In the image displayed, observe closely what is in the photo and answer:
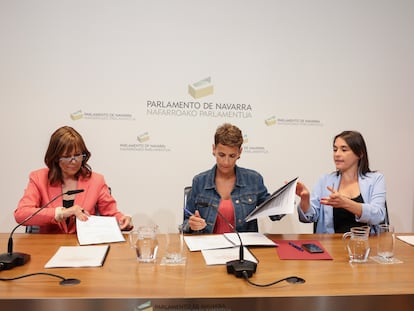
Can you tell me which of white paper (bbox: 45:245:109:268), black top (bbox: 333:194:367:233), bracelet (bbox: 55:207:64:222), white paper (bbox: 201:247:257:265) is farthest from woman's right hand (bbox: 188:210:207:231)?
black top (bbox: 333:194:367:233)

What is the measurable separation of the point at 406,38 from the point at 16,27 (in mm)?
3837

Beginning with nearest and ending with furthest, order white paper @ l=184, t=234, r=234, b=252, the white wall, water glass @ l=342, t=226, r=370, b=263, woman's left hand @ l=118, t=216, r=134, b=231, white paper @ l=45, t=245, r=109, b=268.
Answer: white paper @ l=45, t=245, r=109, b=268, water glass @ l=342, t=226, r=370, b=263, white paper @ l=184, t=234, r=234, b=252, woman's left hand @ l=118, t=216, r=134, b=231, the white wall

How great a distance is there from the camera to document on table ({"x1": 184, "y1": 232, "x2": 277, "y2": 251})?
1.93 meters

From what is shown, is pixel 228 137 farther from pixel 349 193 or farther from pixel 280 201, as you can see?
pixel 349 193

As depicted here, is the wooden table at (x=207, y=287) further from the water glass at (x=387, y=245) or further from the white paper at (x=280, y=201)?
the white paper at (x=280, y=201)

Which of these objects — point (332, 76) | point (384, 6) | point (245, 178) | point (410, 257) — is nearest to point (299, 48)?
point (332, 76)

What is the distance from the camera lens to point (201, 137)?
371 cm

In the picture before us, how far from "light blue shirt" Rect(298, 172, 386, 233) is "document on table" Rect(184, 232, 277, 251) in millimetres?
522

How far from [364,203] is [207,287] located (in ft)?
5.14

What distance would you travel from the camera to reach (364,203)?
254cm

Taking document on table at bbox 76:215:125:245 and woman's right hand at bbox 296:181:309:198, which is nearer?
document on table at bbox 76:215:125:245

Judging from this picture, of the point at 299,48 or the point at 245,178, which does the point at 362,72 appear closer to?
the point at 299,48

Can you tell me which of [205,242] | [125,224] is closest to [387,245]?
[205,242]

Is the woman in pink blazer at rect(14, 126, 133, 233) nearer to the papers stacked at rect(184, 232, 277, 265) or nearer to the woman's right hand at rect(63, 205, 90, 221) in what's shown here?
the woman's right hand at rect(63, 205, 90, 221)
